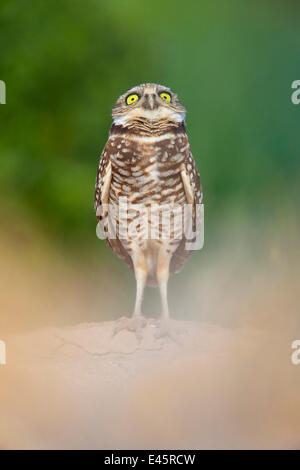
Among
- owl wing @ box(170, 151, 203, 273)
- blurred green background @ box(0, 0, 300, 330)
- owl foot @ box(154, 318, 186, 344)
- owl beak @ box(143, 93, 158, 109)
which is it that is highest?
blurred green background @ box(0, 0, 300, 330)

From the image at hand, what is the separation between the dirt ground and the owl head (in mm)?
413

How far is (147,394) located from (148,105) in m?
0.53

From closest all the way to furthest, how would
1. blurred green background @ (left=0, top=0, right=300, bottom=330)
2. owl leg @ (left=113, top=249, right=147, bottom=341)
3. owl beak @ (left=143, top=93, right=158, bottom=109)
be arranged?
owl beak @ (left=143, top=93, right=158, bottom=109)
owl leg @ (left=113, top=249, right=147, bottom=341)
blurred green background @ (left=0, top=0, right=300, bottom=330)

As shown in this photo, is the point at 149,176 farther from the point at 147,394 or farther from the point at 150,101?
the point at 147,394

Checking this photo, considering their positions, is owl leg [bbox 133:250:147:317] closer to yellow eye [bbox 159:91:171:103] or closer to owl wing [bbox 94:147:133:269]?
owl wing [bbox 94:147:133:269]

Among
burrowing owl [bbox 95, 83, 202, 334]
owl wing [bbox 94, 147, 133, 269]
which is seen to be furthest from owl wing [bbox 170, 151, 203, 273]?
owl wing [bbox 94, 147, 133, 269]

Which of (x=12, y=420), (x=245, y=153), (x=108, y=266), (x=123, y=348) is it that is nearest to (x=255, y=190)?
(x=245, y=153)

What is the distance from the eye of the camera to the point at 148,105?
1064 mm

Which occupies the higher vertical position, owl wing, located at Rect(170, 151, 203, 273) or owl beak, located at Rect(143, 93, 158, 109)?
owl beak, located at Rect(143, 93, 158, 109)

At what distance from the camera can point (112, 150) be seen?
1.12 metres

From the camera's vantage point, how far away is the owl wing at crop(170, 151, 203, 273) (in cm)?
113

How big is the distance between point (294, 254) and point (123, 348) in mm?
445
